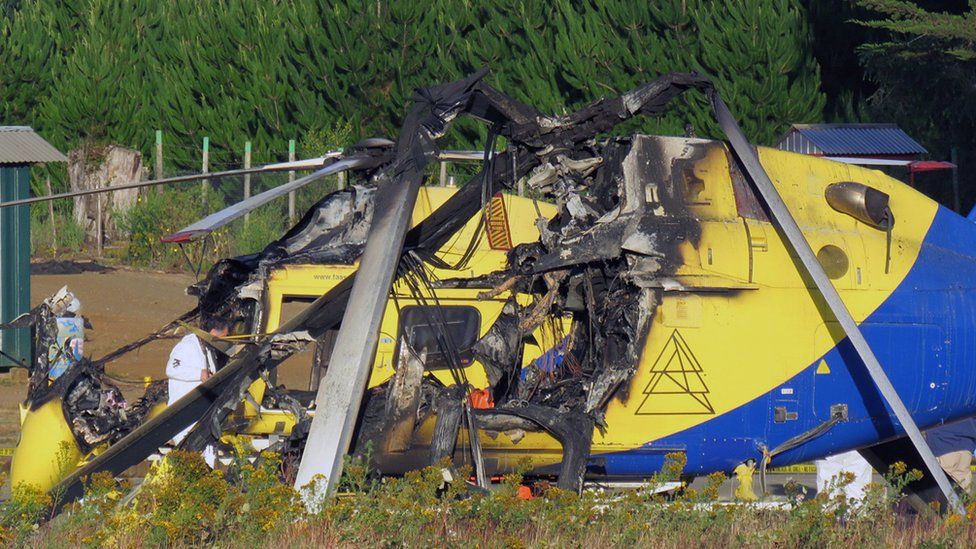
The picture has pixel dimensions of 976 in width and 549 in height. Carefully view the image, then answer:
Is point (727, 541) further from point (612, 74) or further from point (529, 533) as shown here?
point (612, 74)

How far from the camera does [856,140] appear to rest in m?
18.6

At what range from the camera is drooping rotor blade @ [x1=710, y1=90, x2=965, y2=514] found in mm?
8266

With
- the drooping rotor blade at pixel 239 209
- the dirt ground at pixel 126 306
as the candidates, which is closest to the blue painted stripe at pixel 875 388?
the drooping rotor blade at pixel 239 209

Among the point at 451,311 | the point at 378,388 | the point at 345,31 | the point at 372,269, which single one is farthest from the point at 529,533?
the point at 345,31

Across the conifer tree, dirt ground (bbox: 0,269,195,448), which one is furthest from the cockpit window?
the conifer tree

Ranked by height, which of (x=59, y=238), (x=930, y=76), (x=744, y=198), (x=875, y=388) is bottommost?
(x=59, y=238)

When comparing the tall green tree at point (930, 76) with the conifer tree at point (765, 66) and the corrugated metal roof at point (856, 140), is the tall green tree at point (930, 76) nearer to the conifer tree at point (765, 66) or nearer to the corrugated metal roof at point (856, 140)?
the corrugated metal roof at point (856, 140)

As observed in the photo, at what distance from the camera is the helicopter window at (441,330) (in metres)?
9.43

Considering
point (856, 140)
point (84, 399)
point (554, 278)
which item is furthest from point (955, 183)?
point (84, 399)

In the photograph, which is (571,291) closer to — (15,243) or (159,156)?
(15,243)

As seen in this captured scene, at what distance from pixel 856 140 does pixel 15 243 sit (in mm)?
12284

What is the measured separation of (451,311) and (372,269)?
8.51 feet

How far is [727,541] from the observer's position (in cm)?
734

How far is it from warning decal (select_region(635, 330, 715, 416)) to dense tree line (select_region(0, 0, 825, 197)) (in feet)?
50.4
